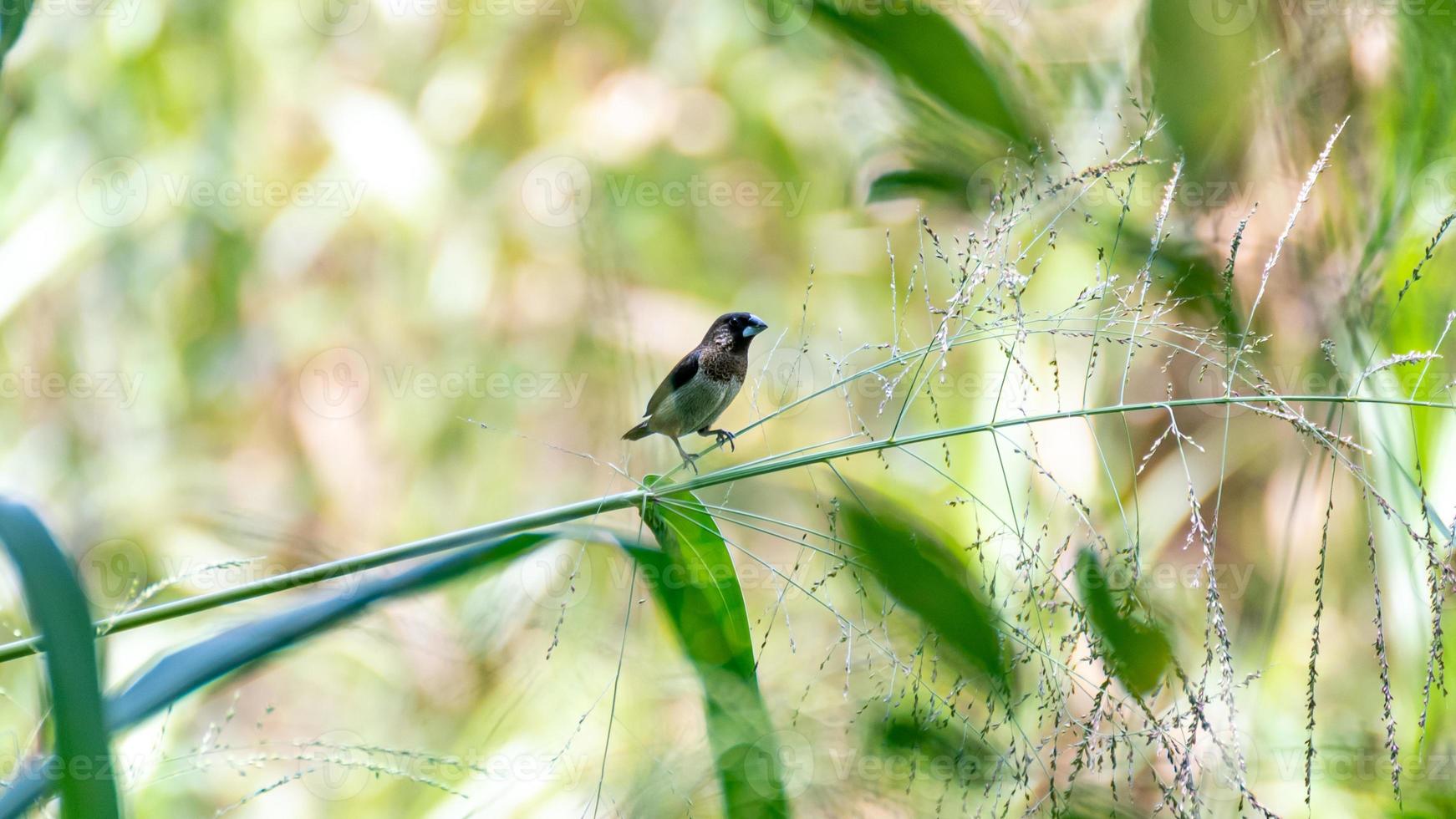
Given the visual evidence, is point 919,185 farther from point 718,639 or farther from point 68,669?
point 68,669

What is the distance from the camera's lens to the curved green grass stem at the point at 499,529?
89 cm

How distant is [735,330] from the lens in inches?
82.4

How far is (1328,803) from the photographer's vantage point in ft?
7.72

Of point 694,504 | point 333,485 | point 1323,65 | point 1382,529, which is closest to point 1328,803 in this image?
point 1382,529

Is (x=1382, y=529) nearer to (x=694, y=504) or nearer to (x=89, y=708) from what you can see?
(x=694, y=504)

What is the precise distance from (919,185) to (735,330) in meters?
0.49

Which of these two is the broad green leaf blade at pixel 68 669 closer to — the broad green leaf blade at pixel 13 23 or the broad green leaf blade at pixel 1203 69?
the broad green leaf blade at pixel 13 23

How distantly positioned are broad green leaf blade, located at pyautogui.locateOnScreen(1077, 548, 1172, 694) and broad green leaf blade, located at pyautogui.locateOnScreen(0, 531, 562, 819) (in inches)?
29.3

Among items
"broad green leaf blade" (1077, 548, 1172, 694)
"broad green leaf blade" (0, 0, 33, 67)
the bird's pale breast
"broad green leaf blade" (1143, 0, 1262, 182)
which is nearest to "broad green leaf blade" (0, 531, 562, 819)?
"broad green leaf blade" (0, 0, 33, 67)

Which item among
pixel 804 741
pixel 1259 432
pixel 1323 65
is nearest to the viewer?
pixel 804 741

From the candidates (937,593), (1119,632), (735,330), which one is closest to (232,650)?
(937,593)

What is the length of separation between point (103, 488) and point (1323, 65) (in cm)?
369

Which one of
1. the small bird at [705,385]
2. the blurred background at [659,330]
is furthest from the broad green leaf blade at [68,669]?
the small bird at [705,385]

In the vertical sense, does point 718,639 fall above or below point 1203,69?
below
